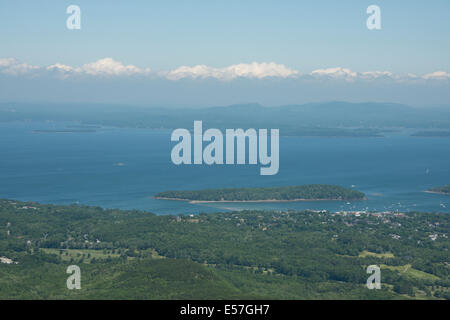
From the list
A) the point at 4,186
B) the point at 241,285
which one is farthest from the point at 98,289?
the point at 4,186

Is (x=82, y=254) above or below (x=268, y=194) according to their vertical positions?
below

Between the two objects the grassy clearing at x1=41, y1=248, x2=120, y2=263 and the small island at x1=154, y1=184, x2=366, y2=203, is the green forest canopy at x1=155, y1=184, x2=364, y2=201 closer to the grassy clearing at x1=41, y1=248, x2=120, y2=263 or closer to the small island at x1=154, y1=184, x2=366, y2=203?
the small island at x1=154, y1=184, x2=366, y2=203

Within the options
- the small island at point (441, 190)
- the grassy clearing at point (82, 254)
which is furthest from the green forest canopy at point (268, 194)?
the grassy clearing at point (82, 254)
